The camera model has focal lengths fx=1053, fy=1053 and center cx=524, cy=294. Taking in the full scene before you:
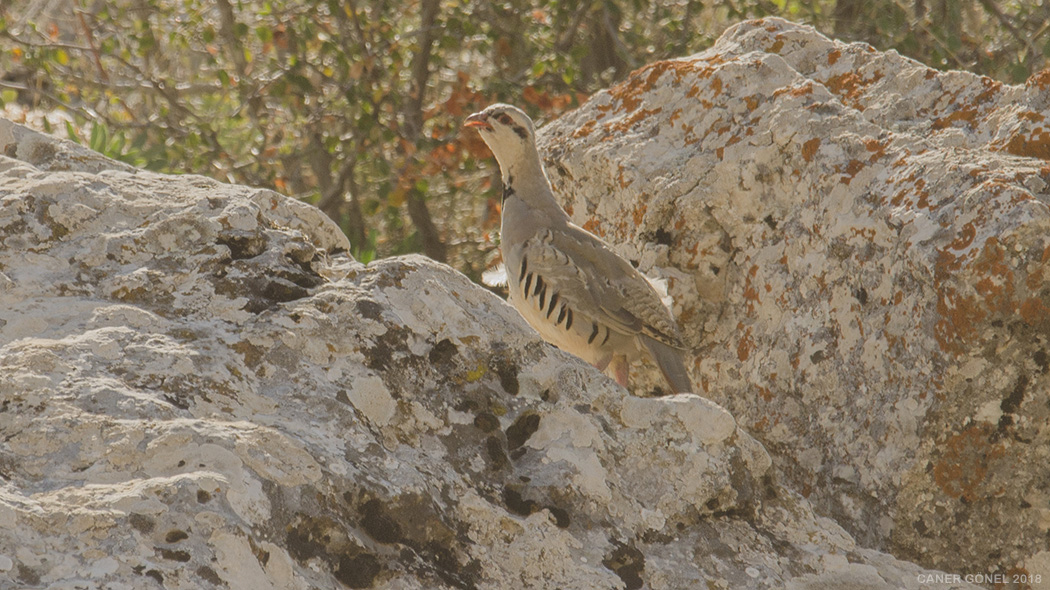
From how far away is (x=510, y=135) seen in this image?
486 cm

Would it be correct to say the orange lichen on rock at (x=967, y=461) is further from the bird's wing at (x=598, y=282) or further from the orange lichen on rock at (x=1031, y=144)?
the bird's wing at (x=598, y=282)

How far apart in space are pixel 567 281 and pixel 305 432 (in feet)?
7.07

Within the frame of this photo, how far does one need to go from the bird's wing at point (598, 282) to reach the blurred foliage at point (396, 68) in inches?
135

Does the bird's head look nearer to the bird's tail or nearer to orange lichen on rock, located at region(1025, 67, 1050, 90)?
the bird's tail

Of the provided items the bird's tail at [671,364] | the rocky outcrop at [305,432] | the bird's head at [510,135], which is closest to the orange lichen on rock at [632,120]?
the bird's head at [510,135]

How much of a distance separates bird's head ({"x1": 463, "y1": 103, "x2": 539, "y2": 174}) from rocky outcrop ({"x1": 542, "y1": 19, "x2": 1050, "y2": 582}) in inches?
8.4

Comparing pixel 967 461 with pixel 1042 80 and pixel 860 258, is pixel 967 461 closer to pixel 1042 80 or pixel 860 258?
pixel 860 258

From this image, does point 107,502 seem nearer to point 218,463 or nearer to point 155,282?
point 218,463

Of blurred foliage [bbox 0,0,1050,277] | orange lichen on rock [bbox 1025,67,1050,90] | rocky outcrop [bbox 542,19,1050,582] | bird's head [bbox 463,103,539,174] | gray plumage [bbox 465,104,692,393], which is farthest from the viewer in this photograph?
blurred foliage [bbox 0,0,1050,277]

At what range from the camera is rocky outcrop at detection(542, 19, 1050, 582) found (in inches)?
125

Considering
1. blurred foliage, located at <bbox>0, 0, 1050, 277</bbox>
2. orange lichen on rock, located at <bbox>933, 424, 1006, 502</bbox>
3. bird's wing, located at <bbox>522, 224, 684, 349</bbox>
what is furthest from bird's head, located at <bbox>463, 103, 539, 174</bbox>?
blurred foliage, located at <bbox>0, 0, 1050, 277</bbox>

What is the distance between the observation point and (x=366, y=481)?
2.41 meters

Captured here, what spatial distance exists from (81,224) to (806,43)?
3349 mm

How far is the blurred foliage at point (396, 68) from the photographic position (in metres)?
8.49
